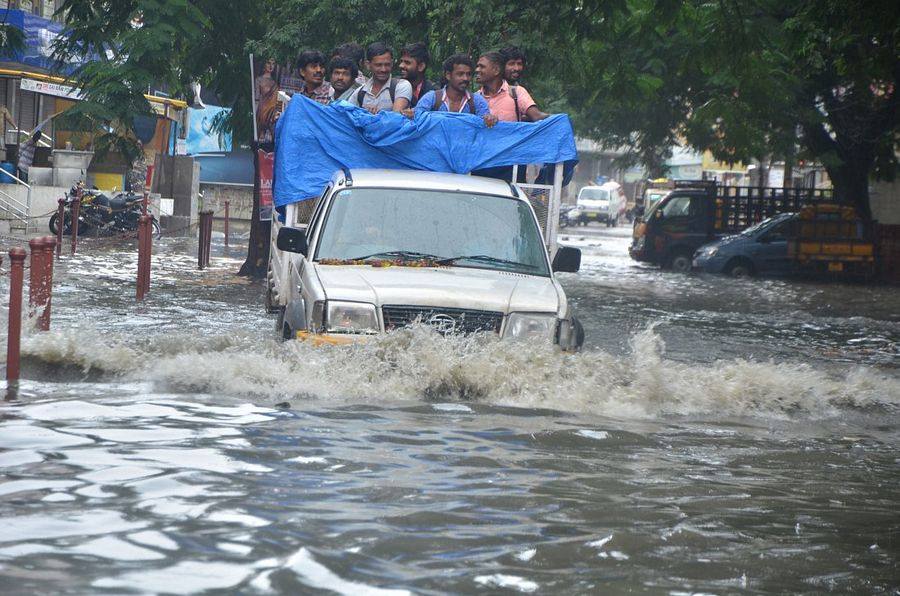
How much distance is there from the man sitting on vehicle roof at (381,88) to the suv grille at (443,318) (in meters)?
4.40

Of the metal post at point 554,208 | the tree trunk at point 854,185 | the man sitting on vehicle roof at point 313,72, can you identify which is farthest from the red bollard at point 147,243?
the tree trunk at point 854,185

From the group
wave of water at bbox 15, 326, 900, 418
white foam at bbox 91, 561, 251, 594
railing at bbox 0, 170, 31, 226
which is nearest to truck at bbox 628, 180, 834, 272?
railing at bbox 0, 170, 31, 226

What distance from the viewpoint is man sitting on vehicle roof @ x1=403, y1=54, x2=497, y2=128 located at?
12602 mm

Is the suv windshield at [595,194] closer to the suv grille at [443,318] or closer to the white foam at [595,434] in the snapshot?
the suv grille at [443,318]

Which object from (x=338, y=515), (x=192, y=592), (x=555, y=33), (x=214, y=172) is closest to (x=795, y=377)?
(x=338, y=515)

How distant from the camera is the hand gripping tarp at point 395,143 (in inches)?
473

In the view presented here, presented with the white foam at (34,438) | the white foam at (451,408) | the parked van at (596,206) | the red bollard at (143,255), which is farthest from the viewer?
the parked van at (596,206)

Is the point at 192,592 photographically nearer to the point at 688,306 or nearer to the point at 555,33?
the point at 555,33

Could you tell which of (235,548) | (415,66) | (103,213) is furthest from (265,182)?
(103,213)

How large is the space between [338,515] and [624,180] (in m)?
105

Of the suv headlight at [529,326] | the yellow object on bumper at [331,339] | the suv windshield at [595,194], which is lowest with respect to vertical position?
the yellow object on bumper at [331,339]

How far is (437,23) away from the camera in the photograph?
17.0 m

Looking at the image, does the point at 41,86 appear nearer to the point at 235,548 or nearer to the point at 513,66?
the point at 513,66

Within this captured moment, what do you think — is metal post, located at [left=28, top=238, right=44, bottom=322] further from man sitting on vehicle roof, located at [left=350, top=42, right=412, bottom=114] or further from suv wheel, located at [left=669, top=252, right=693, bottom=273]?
suv wheel, located at [left=669, top=252, right=693, bottom=273]
